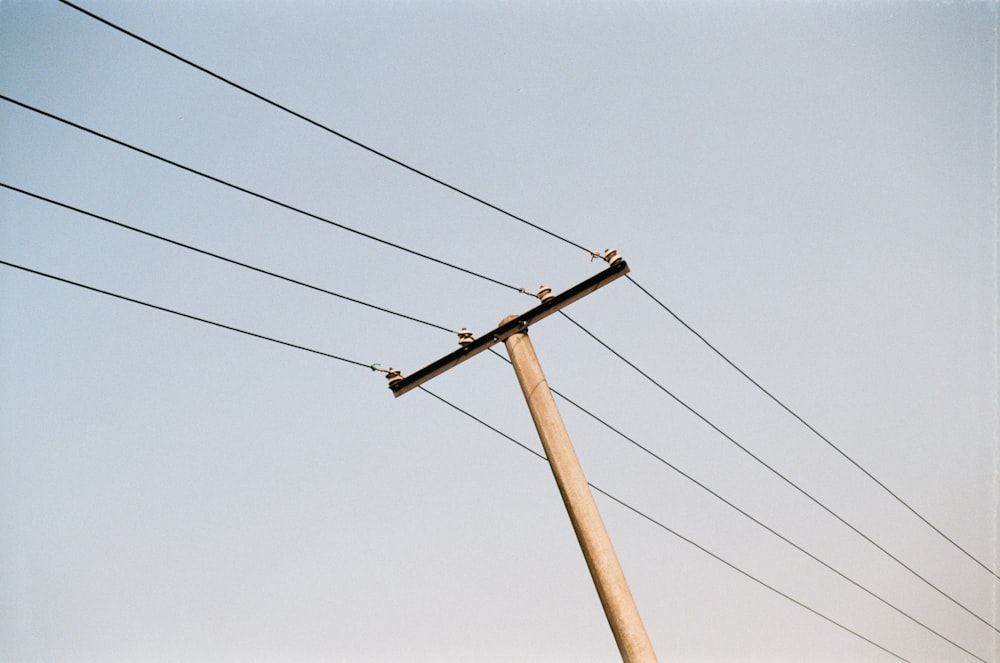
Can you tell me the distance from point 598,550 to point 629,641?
31.9 inches

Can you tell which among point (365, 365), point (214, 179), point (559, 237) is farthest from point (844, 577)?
point (214, 179)

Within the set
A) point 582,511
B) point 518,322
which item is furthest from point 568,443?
point 518,322

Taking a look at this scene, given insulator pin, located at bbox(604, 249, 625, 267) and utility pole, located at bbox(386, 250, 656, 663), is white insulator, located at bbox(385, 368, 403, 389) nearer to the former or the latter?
utility pole, located at bbox(386, 250, 656, 663)

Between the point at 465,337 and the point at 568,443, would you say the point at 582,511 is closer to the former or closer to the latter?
the point at 568,443

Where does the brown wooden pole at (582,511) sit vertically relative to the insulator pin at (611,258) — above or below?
below

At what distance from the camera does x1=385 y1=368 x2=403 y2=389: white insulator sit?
342 inches

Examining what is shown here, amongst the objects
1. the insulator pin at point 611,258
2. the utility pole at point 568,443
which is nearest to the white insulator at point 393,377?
the utility pole at point 568,443

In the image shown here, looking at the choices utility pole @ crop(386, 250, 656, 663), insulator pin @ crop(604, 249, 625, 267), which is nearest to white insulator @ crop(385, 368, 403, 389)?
utility pole @ crop(386, 250, 656, 663)

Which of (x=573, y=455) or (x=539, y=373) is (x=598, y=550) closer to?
(x=573, y=455)

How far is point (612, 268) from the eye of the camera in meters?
8.46

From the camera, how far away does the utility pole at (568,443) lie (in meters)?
6.86

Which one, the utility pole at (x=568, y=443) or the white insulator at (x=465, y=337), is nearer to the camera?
the utility pole at (x=568, y=443)

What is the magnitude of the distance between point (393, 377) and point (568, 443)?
2.23 metres

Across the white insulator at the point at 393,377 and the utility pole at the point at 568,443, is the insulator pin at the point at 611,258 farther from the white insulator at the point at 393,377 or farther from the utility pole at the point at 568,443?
the white insulator at the point at 393,377
